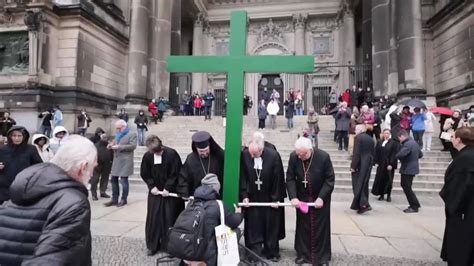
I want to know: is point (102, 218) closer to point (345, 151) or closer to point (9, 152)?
point (9, 152)

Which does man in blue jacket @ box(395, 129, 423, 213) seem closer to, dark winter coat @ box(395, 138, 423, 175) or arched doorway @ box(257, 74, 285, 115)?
dark winter coat @ box(395, 138, 423, 175)

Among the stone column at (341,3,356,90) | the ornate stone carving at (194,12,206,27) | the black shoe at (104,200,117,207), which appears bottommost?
the black shoe at (104,200,117,207)

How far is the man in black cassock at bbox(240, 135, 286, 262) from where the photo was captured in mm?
4449

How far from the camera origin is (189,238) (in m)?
3.07

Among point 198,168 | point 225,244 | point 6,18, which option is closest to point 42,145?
point 198,168

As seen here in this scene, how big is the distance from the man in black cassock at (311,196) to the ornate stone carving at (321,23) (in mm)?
24341

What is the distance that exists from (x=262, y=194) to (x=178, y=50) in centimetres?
2077

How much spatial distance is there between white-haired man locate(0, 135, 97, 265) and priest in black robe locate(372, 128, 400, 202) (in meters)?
7.67

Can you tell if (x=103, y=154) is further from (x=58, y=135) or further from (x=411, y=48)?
(x=411, y=48)

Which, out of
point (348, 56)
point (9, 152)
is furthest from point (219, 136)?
point (348, 56)

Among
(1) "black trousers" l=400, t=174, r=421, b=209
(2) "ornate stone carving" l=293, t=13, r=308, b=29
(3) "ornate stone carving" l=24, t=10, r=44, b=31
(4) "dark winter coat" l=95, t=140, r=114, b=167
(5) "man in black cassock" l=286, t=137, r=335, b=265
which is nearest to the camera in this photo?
(5) "man in black cassock" l=286, t=137, r=335, b=265

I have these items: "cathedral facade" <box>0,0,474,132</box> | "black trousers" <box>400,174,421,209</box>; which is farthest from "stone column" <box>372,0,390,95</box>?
"black trousers" <box>400,174,421,209</box>

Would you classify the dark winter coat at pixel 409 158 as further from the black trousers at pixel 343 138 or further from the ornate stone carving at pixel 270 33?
the ornate stone carving at pixel 270 33

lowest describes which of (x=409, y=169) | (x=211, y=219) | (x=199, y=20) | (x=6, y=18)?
(x=211, y=219)
